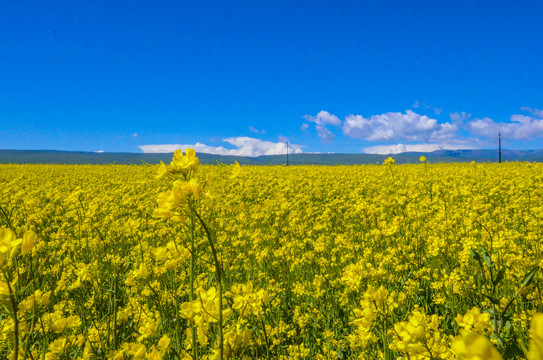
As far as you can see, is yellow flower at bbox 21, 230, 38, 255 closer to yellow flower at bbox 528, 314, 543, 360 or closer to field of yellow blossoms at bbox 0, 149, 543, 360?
field of yellow blossoms at bbox 0, 149, 543, 360

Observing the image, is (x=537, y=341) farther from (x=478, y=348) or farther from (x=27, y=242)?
(x=27, y=242)

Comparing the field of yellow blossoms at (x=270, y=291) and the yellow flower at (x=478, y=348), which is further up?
the yellow flower at (x=478, y=348)

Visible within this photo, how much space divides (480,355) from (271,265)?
4.00 meters

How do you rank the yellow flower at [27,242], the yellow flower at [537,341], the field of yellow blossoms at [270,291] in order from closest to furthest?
the yellow flower at [537,341], the yellow flower at [27,242], the field of yellow blossoms at [270,291]

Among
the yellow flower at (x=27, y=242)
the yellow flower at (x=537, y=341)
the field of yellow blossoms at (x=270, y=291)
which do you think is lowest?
the field of yellow blossoms at (x=270, y=291)

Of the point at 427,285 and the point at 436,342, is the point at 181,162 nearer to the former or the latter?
the point at 436,342

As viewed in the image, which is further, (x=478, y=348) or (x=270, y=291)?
(x=270, y=291)

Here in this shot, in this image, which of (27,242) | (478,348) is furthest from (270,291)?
(478,348)

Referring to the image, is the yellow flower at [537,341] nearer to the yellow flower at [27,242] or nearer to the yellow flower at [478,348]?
the yellow flower at [478,348]

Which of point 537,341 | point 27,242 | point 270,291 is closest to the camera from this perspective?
point 537,341

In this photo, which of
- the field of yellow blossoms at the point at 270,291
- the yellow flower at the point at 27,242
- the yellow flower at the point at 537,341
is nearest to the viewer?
the yellow flower at the point at 537,341

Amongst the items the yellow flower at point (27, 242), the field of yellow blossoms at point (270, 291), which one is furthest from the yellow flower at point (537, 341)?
the yellow flower at point (27, 242)

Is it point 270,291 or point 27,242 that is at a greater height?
point 27,242

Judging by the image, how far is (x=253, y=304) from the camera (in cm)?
180
